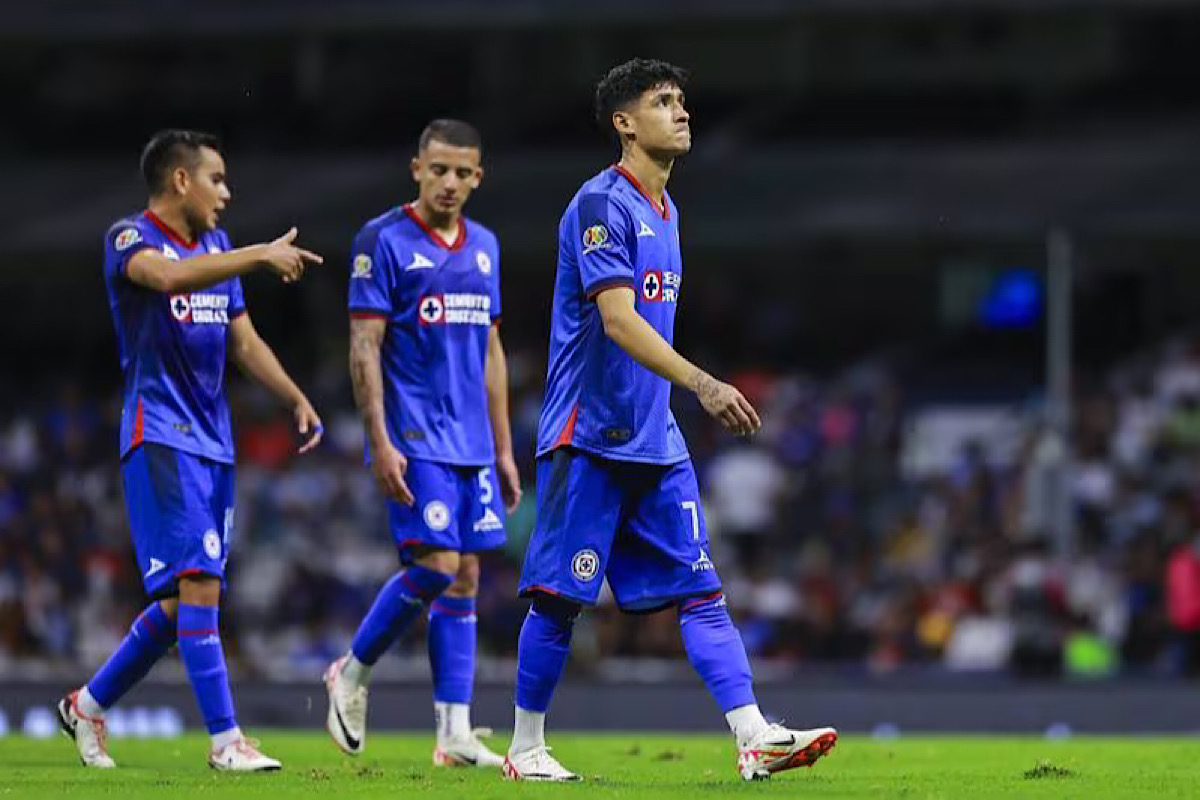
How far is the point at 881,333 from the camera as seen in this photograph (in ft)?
79.8

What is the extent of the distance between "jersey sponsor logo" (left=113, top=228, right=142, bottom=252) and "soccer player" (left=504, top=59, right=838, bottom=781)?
2.01 m

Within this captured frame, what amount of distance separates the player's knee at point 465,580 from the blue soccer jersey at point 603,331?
185 centimetres

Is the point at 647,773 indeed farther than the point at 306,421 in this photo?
No

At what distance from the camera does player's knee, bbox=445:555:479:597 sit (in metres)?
10.4

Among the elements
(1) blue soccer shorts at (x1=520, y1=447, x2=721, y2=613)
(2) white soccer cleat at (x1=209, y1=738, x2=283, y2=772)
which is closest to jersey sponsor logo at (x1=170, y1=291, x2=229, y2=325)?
(2) white soccer cleat at (x1=209, y1=738, x2=283, y2=772)

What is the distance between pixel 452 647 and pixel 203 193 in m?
2.22

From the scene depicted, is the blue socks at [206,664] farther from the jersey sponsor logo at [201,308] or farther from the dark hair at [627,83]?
the dark hair at [627,83]

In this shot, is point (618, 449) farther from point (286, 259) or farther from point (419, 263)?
point (419, 263)

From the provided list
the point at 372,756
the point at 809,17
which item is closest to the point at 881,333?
the point at 809,17

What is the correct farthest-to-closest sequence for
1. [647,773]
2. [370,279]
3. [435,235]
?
[435,235], [370,279], [647,773]

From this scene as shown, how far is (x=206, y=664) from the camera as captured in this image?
9578 mm

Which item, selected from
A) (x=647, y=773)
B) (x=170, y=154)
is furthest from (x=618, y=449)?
(x=170, y=154)

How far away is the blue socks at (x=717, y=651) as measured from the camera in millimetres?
8289

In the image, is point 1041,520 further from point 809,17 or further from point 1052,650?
point 809,17
